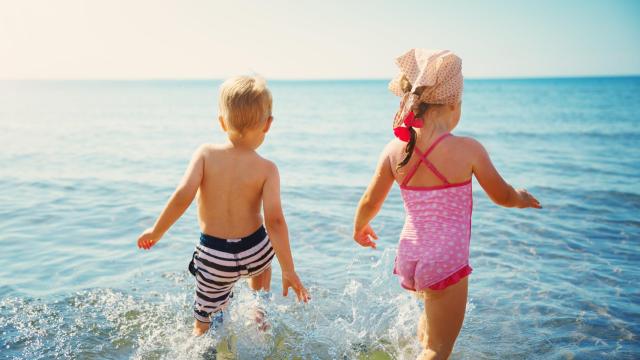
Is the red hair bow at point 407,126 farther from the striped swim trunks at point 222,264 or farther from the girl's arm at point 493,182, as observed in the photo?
the striped swim trunks at point 222,264

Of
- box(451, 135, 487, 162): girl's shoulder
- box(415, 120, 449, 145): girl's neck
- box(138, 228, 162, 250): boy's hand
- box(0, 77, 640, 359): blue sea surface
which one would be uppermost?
box(415, 120, 449, 145): girl's neck

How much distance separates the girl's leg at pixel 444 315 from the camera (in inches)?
111

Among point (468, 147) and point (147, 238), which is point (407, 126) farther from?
point (147, 238)

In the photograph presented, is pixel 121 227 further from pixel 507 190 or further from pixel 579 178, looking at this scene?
pixel 579 178

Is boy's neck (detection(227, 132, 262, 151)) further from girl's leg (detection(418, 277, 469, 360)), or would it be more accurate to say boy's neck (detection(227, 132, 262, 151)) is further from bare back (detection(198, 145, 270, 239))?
girl's leg (detection(418, 277, 469, 360))

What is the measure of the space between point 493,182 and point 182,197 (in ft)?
5.84

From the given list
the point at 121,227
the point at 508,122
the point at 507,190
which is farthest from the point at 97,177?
the point at 508,122

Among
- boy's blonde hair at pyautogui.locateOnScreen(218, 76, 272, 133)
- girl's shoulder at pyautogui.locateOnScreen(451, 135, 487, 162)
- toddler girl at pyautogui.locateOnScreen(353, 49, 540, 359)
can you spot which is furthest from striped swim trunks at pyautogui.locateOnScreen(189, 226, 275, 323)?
girl's shoulder at pyautogui.locateOnScreen(451, 135, 487, 162)

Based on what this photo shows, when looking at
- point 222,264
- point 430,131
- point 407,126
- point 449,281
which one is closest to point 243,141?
point 222,264

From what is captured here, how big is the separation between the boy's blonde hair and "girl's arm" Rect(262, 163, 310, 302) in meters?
0.30

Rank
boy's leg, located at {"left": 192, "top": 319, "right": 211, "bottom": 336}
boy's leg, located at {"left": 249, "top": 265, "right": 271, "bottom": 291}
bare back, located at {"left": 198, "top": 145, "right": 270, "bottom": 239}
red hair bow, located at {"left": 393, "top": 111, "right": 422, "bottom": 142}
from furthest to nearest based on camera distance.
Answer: boy's leg, located at {"left": 249, "top": 265, "right": 271, "bottom": 291}, boy's leg, located at {"left": 192, "top": 319, "right": 211, "bottom": 336}, bare back, located at {"left": 198, "top": 145, "right": 270, "bottom": 239}, red hair bow, located at {"left": 393, "top": 111, "right": 422, "bottom": 142}

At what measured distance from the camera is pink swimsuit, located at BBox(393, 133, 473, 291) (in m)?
2.79

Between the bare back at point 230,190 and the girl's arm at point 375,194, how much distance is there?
2.08ft

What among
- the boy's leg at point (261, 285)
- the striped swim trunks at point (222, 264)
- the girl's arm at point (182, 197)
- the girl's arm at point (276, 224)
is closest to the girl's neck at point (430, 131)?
the girl's arm at point (276, 224)
